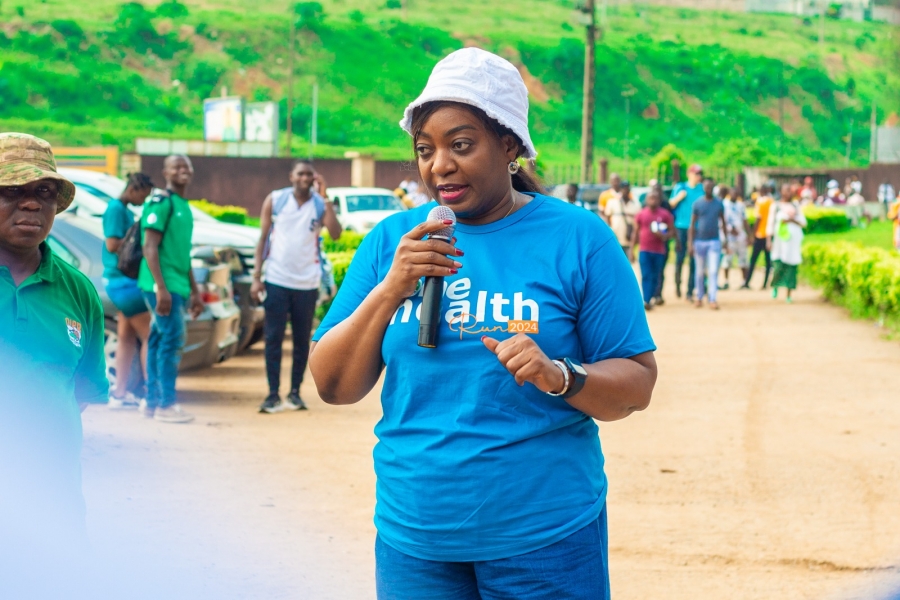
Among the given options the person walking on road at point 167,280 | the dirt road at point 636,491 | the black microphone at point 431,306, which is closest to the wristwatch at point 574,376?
the black microphone at point 431,306

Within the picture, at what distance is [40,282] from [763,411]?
263 inches

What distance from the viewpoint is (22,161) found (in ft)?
10.2

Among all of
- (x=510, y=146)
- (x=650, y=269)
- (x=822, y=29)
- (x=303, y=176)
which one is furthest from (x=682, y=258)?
(x=822, y=29)

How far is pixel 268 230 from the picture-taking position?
8391 mm

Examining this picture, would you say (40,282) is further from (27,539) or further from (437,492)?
(437,492)

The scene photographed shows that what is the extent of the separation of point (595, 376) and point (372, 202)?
24.1 m

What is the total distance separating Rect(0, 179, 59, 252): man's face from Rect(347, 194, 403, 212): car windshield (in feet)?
73.1

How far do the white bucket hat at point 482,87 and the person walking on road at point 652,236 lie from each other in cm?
1252

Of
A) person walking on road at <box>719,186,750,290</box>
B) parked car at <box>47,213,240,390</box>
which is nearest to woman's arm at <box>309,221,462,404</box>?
parked car at <box>47,213,240,390</box>

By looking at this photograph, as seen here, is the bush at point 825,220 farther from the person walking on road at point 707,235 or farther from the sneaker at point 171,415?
the sneaker at point 171,415

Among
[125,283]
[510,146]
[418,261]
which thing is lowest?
[125,283]

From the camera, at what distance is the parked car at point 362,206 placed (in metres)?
24.7

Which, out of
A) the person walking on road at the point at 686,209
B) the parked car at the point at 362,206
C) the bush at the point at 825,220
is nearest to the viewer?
the person walking on road at the point at 686,209

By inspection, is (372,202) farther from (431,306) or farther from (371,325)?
(431,306)
